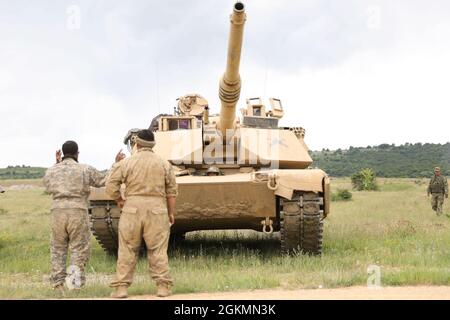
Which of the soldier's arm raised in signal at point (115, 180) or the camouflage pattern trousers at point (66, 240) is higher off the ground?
the soldier's arm raised in signal at point (115, 180)

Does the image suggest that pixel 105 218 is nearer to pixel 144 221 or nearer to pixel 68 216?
pixel 68 216

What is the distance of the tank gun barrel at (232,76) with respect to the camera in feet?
25.3

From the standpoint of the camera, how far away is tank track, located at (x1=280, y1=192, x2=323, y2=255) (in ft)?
28.3

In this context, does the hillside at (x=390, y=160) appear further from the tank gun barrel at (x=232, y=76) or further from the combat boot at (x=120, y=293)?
the combat boot at (x=120, y=293)

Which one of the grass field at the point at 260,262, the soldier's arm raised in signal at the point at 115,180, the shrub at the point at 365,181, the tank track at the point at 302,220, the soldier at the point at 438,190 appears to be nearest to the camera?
the soldier's arm raised in signal at the point at 115,180

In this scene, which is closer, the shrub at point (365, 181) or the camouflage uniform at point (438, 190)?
the camouflage uniform at point (438, 190)

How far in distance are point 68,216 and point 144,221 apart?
3.22 ft

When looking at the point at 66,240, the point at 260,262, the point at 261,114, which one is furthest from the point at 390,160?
the point at 66,240

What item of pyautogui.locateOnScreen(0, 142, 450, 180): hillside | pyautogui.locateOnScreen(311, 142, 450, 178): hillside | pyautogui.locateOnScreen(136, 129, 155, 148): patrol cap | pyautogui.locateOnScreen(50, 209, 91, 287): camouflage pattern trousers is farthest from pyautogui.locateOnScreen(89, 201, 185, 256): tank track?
pyautogui.locateOnScreen(0, 142, 450, 180): hillside

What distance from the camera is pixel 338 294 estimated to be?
6000mm

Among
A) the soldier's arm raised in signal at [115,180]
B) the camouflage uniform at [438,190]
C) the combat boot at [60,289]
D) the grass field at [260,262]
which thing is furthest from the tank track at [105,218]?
the camouflage uniform at [438,190]

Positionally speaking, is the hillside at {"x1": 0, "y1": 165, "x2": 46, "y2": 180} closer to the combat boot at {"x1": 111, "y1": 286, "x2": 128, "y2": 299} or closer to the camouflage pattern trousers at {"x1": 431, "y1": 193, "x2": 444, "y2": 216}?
the camouflage pattern trousers at {"x1": 431, "y1": 193, "x2": 444, "y2": 216}

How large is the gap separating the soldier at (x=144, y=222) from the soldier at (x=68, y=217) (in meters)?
0.70

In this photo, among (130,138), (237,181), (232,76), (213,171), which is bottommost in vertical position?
(237,181)
